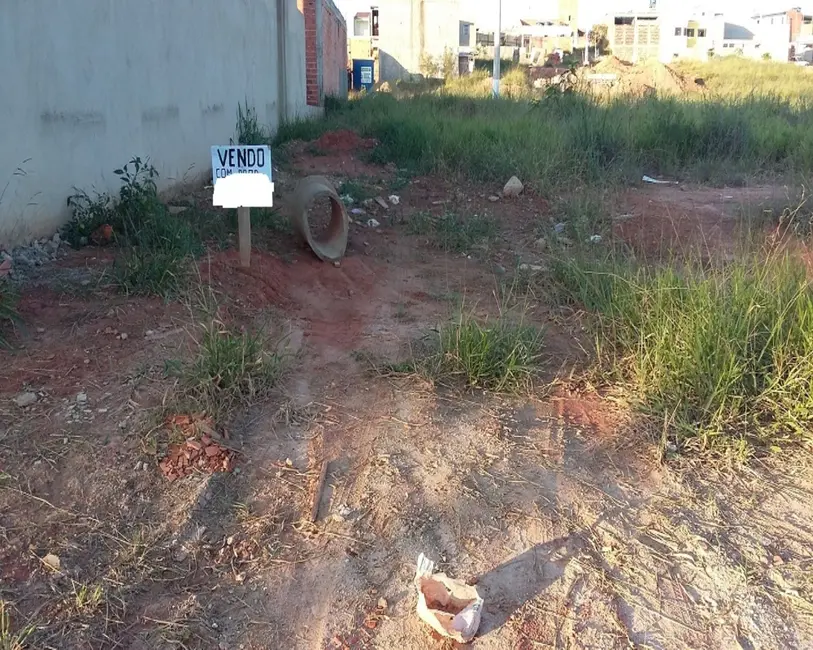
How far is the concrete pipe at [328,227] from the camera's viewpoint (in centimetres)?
542

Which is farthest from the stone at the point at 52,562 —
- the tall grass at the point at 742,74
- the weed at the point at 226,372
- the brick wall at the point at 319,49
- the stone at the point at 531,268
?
the tall grass at the point at 742,74

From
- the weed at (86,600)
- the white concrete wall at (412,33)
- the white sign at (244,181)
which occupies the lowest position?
the weed at (86,600)

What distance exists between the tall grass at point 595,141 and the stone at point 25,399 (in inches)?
231

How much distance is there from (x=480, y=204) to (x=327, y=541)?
18.6 feet

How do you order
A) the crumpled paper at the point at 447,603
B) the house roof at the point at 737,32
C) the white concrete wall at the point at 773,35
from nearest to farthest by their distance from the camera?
the crumpled paper at the point at 447,603 < the white concrete wall at the point at 773,35 < the house roof at the point at 737,32

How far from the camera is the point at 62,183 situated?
511cm

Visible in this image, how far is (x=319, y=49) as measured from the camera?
55.3ft

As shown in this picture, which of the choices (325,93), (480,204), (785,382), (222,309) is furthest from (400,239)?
(325,93)

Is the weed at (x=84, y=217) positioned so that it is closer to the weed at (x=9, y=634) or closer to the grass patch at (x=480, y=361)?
the grass patch at (x=480, y=361)

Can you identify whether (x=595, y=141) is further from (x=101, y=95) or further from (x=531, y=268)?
(x=101, y=95)

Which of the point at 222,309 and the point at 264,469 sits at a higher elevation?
the point at 222,309

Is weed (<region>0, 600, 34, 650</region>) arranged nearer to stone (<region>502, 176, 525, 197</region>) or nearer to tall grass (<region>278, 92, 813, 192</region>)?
stone (<region>502, 176, 525, 197</region>)

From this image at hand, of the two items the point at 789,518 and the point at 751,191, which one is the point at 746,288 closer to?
the point at 789,518

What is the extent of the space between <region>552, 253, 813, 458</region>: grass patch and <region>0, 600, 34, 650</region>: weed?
238 cm
